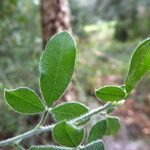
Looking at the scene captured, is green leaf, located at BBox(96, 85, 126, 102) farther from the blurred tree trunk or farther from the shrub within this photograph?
the blurred tree trunk

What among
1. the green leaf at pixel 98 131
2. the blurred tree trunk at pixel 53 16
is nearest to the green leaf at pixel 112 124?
the green leaf at pixel 98 131

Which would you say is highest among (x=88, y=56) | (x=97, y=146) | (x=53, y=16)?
(x=88, y=56)

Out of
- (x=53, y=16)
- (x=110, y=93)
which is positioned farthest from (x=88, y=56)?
(x=110, y=93)

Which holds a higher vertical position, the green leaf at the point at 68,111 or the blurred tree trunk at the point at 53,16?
the blurred tree trunk at the point at 53,16

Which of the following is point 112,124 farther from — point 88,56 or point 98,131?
point 88,56

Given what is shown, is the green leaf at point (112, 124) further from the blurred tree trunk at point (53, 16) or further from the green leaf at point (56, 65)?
the blurred tree trunk at point (53, 16)

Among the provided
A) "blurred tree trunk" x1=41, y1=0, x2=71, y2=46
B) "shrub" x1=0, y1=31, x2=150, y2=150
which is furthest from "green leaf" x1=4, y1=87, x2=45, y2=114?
"blurred tree trunk" x1=41, y1=0, x2=71, y2=46

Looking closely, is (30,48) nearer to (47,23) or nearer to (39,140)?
(47,23)
